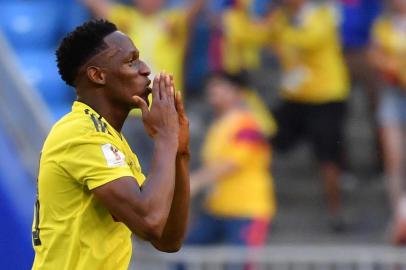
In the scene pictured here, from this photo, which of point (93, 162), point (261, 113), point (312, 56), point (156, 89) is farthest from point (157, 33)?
point (93, 162)

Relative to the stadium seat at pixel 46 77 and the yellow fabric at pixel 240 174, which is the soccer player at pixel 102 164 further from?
the stadium seat at pixel 46 77

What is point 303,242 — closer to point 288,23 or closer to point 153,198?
point 288,23

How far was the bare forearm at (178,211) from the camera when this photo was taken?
164 inches

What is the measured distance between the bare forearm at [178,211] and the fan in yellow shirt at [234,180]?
3.61 metres

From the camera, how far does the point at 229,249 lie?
7.44 meters

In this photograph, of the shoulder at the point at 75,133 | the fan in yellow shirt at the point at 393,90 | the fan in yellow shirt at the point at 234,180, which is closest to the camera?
the shoulder at the point at 75,133

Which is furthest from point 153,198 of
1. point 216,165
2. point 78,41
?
point 216,165

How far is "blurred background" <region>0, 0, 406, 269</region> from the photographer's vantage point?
317 inches

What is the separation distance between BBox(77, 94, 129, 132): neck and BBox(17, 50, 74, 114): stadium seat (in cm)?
508

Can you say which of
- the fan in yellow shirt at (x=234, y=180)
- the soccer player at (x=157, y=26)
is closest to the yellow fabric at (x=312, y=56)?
the soccer player at (x=157, y=26)

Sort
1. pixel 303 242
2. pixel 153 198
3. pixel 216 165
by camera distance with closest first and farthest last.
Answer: pixel 153 198
pixel 216 165
pixel 303 242

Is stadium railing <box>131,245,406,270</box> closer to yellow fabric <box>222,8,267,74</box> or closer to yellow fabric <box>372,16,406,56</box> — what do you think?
yellow fabric <box>372,16,406,56</box>

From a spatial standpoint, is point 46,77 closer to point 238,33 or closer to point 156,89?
point 238,33

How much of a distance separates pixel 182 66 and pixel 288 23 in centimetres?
88
